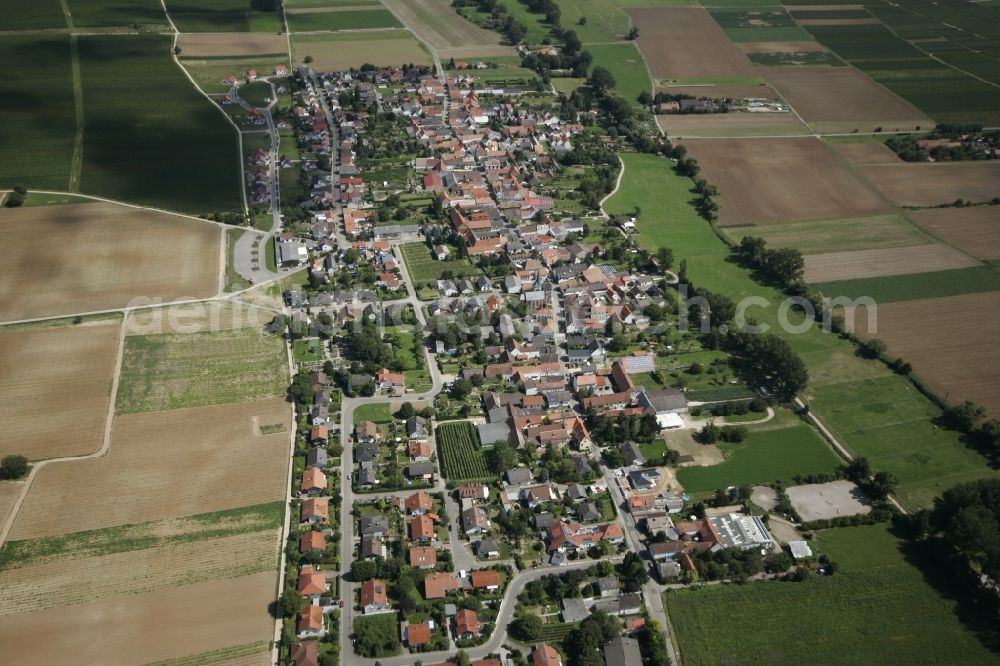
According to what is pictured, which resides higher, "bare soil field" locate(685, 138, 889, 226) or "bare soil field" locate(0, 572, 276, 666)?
"bare soil field" locate(685, 138, 889, 226)

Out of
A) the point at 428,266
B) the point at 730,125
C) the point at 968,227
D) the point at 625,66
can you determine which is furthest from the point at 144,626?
the point at 625,66

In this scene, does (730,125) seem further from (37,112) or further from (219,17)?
(37,112)

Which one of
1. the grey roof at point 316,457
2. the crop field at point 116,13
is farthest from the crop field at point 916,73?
the crop field at point 116,13

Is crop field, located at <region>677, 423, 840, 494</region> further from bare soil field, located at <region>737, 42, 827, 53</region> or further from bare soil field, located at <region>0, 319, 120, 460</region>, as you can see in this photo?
bare soil field, located at <region>737, 42, 827, 53</region>

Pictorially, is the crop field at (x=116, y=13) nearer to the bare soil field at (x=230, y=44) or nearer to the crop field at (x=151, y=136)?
the bare soil field at (x=230, y=44)

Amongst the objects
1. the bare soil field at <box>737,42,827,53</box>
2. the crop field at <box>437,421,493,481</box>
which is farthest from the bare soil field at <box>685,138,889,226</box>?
the crop field at <box>437,421,493,481</box>

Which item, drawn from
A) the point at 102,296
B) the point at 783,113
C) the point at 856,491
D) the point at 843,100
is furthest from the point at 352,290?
the point at 843,100
